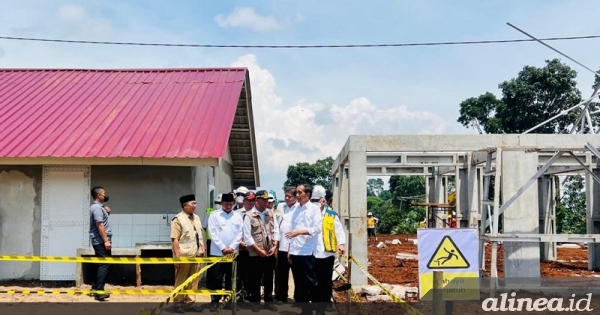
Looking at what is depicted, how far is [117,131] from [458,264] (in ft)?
25.9

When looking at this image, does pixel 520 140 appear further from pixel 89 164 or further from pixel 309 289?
pixel 89 164

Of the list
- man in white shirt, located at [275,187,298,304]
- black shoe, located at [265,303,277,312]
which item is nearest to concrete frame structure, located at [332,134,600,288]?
man in white shirt, located at [275,187,298,304]

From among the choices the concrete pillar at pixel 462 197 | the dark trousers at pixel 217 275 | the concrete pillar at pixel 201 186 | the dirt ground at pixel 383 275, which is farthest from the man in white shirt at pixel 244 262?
the concrete pillar at pixel 462 197

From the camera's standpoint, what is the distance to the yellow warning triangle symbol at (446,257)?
6.32m

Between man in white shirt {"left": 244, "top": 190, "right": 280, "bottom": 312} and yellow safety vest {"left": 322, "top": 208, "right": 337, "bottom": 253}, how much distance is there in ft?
3.75

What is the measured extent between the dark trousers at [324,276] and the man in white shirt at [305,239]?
11 cm

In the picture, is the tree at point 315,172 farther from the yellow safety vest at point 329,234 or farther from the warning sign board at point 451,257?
the warning sign board at point 451,257

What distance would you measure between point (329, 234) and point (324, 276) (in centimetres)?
57

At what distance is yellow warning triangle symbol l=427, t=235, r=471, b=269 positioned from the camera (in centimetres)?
632

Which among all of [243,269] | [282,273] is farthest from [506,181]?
[243,269]

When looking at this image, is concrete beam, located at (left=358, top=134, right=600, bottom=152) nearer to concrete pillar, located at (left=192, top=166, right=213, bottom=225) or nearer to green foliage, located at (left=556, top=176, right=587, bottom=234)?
concrete pillar, located at (left=192, top=166, right=213, bottom=225)

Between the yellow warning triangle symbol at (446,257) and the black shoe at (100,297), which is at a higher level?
the yellow warning triangle symbol at (446,257)

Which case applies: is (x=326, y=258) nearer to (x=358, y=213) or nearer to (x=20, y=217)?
(x=358, y=213)

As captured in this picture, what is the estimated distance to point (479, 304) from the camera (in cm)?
948
